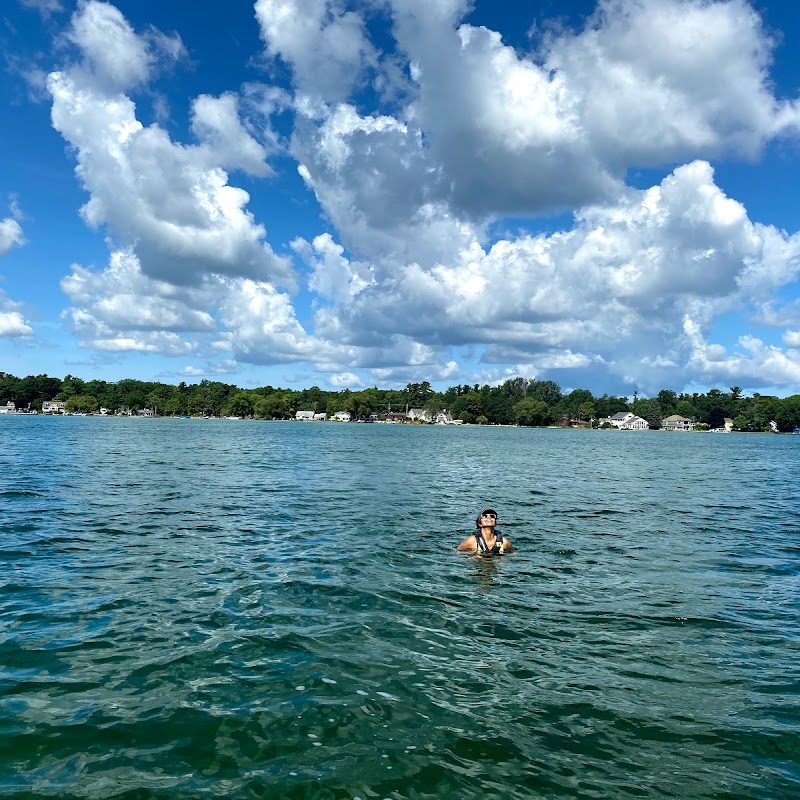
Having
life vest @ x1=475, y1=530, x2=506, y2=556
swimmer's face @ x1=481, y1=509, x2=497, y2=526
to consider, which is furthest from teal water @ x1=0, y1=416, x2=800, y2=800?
swimmer's face @ x1=481, y1=509, x2=497, y2=526

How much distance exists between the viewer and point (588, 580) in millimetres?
16922

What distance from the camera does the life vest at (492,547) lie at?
1964 cm

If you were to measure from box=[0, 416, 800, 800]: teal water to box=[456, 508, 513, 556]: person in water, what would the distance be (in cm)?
59

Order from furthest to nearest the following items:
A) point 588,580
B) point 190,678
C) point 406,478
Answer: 1. point 406,478
2. point 588,580
3. point 190,678

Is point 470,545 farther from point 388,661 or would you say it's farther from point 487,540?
point 388,661

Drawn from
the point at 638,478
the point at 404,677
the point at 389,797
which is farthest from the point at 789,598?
the point at 638,478

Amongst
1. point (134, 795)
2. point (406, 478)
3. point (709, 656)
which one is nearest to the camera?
point (134, 795)

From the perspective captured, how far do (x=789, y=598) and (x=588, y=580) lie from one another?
16.1 ft

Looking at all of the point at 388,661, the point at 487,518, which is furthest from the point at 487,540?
the point at 388,661

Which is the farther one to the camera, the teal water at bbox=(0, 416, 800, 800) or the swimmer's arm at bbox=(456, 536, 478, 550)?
the swimmer's arm at bbox=(456, 536, 478, 550)

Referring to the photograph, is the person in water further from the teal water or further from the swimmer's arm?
the teal water

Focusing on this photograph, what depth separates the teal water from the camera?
24.9 ft

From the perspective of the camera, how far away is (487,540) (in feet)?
64.8

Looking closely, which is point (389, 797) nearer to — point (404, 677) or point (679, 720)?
point (404, 677)
